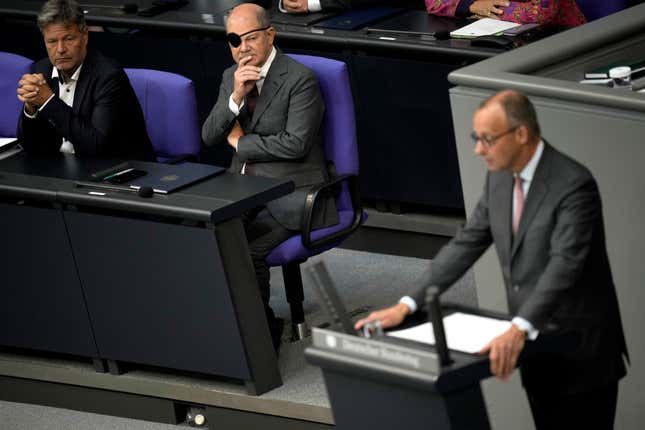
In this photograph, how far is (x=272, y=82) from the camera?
213 inches

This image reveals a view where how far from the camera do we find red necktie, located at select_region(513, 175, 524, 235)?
3.52 m

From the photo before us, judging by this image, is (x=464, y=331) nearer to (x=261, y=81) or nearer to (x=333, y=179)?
(x=333, y=179)

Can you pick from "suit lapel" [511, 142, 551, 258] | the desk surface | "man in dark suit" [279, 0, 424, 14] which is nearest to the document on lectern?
"suit lapel" [511, 142, 551, 258]

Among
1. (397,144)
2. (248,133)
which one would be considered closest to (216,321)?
(248,133)

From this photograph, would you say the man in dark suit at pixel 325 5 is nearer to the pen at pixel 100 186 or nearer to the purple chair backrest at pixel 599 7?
the purple chair backrest at pixel 599 7

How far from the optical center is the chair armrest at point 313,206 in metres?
5.29

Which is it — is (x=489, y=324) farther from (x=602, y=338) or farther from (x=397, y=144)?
(x=397, y=144)

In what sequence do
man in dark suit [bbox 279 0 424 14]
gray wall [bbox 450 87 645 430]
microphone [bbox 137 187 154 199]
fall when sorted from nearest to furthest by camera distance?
gray wall [bbox 450 87 645 430]
microphone [bbox 137 187 154 199]
man in dark suit [bbox 279 0 424 14]

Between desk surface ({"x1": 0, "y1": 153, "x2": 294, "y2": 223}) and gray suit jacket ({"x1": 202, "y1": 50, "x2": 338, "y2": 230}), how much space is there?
0.56 feet

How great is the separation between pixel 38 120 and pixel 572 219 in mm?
2808

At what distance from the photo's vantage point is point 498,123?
336 cm

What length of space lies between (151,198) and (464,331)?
1.85 metres

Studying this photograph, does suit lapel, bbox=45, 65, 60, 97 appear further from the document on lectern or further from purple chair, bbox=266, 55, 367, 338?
the document on lectern

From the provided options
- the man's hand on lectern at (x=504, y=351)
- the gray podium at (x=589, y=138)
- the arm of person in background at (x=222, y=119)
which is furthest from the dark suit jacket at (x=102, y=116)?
the man's hand on lectern at (x=504, y=351)
